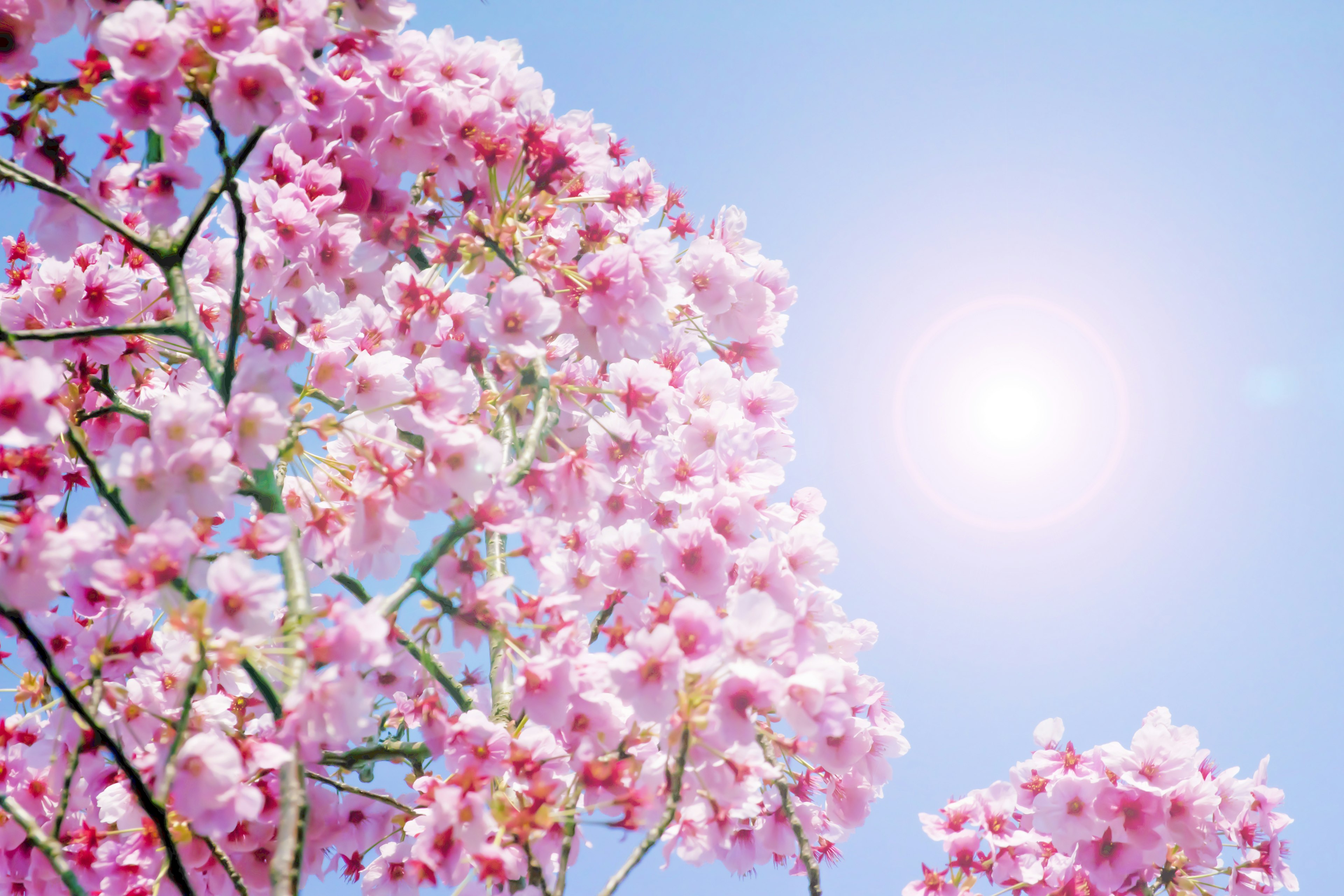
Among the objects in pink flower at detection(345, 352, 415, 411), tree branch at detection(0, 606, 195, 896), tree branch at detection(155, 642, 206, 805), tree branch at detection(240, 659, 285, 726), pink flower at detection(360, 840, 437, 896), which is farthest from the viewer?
pink flower at detection(360, 840, 437, 896)

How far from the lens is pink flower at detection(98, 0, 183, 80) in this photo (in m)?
2.41

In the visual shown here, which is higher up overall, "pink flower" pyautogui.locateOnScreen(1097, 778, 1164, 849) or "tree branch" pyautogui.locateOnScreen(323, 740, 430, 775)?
"pink flower" pyautogui.locateOnScreen(1097, 778, 1164, 849)

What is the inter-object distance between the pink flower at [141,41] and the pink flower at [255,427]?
107cm

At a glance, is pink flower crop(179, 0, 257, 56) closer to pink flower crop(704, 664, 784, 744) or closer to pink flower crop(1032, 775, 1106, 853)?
pink flower crop(704, 664, 784, 744)

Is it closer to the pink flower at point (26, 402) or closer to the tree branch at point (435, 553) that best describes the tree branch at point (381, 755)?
the tree branch at point (435, 553)

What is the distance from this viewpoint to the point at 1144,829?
13.4ft

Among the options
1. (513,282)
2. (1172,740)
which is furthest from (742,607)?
(1172,740)

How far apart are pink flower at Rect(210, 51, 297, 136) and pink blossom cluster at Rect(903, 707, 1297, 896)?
4.70 metres

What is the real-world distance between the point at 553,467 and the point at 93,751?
216 cm

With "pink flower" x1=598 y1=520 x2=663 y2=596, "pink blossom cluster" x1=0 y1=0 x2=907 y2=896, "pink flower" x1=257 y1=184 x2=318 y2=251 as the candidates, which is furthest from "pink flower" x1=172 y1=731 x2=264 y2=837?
"pink flower" x1=257 y1=184 x2=318 y2=251

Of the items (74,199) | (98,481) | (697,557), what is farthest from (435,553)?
(98,481)

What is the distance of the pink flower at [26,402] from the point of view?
2.11 m

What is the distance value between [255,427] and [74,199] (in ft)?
3.35

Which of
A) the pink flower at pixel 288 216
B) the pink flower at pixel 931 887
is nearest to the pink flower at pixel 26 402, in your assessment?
the pink flower at pixel 288 216
